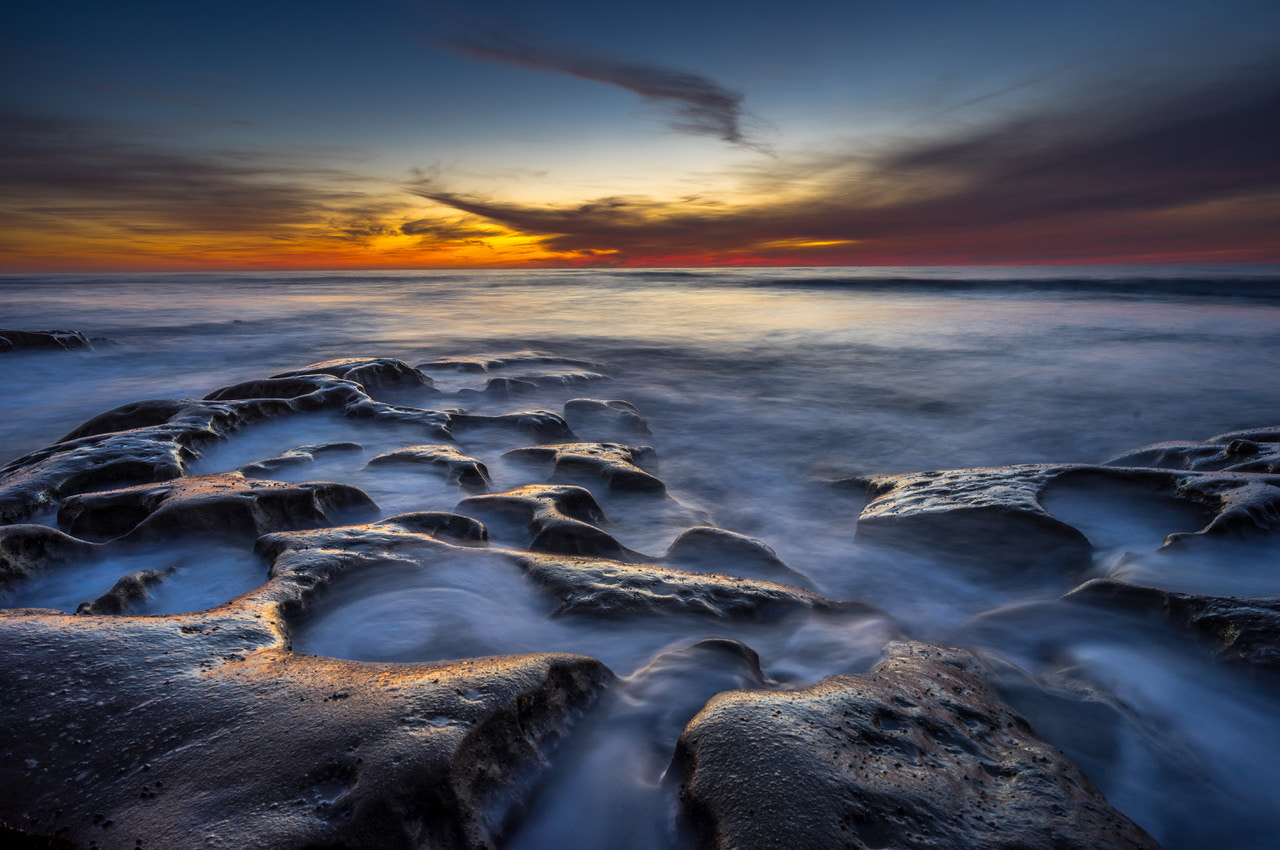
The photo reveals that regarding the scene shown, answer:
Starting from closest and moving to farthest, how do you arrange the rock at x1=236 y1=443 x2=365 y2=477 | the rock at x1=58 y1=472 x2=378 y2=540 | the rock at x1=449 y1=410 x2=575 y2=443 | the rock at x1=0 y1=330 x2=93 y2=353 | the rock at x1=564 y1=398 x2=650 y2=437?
the rock at x1=58 y1=472 x2=378 y2=540 → the rock at x1=236 y1=443 x2=365 y2=477 → the rock at x1=449 y1=410 x2=575 y2=443 → the rock at x1=564 y1=398 x2=650 y2=437 → the rock at x1=0 y1=330 x2=93 y2=353

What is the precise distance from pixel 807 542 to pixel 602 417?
11.2ft

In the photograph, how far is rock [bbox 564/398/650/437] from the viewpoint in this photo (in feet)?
24.6

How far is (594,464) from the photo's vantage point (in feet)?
16.9

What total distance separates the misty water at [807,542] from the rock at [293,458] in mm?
104

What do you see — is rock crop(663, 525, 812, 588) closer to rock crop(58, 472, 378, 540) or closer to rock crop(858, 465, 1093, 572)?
rock crop(858, 465, 1093, 572)

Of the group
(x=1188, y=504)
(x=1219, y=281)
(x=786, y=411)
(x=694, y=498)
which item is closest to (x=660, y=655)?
(x=694, y=498)

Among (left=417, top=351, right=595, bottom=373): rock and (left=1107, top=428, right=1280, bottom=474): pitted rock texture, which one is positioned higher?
(left=417, top=351, right=595, bottom=373): rock

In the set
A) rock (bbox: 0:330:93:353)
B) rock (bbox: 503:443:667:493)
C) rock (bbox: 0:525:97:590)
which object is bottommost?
rock (bbox: 503:443:667:493)

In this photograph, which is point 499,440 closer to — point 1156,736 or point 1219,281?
point 1156,736

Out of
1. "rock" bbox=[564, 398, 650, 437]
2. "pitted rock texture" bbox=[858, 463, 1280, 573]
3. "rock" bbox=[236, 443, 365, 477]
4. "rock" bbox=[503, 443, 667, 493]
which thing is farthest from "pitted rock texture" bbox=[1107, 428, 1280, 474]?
"rock" bbox=[236, 443, 365, 477]

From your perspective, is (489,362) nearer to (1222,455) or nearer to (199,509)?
(199,509)

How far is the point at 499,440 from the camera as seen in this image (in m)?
6.25


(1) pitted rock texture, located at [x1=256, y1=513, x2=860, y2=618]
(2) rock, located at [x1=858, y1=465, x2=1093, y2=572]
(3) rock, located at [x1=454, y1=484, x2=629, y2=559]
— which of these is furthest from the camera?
(2) rock, located at [x1=858, y1=465, x2=1093, y2=572]

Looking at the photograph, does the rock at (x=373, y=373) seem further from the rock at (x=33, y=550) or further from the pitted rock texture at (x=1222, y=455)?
the pitted rock texture at (x=1222, y=455)
